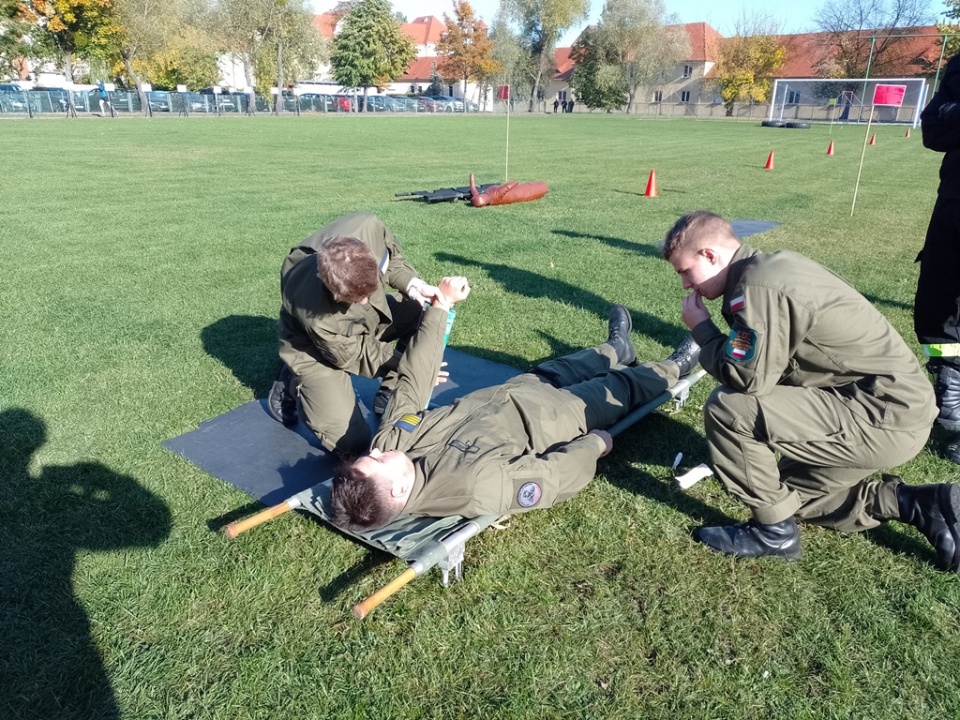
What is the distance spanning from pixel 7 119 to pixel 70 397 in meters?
42.3

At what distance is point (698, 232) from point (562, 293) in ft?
15.6

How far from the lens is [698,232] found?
3258mm

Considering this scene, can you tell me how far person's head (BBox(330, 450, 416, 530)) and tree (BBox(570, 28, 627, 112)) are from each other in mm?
75160

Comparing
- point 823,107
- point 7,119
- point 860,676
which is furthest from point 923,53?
point 860,676

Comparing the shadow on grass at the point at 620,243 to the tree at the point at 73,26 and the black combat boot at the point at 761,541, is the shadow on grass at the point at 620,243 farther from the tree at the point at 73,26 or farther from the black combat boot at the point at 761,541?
the tree at the point at 73,26

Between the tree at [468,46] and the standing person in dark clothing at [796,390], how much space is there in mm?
82289

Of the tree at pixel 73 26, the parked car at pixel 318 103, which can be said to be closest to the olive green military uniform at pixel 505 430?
the parked car at pixel 318 103

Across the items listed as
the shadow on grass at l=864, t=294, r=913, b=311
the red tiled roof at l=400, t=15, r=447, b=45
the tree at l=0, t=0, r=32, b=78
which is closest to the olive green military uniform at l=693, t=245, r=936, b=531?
the shadow on grass at l=864, t=294, r=913, b=311

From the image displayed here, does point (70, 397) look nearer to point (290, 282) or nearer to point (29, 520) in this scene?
point (29, 520)

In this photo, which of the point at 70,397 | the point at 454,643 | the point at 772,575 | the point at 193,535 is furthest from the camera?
the point at 70,397

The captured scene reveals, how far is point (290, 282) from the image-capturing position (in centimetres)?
459

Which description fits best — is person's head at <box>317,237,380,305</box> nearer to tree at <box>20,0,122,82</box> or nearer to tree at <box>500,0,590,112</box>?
tree at <box>20,0,122,82</box>

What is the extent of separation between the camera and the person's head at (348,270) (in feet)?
12.7

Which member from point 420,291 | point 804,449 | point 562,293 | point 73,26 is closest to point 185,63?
point 73,26
